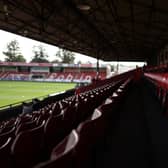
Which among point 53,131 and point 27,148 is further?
point 53,131

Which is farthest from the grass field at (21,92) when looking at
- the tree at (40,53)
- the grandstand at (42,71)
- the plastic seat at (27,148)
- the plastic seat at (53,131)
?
the tree at (40,53)

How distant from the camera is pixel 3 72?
42594 millimetres

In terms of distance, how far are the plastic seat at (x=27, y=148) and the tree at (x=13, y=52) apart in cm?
Result: 6314

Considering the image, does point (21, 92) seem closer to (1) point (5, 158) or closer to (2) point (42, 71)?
(2) point (42, 71)

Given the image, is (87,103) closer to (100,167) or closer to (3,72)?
(100,167)

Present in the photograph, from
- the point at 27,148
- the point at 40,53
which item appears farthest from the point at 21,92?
the point at 40,53

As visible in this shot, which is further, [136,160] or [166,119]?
[166,119]

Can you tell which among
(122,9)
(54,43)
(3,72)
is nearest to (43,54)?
(3,72)

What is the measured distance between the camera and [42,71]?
42094 millimetres

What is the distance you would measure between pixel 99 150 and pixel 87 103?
115 centimetres

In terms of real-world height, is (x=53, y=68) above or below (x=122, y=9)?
below

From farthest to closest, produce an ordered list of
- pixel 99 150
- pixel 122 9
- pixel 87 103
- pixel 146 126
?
pixel 122 9 < pixel 87 103 < pixel 146 126 < pixel 99 150

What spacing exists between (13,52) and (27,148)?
64152 millimetres

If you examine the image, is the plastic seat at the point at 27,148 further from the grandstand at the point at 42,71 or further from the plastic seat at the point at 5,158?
the grandstand at the point at 42,71
